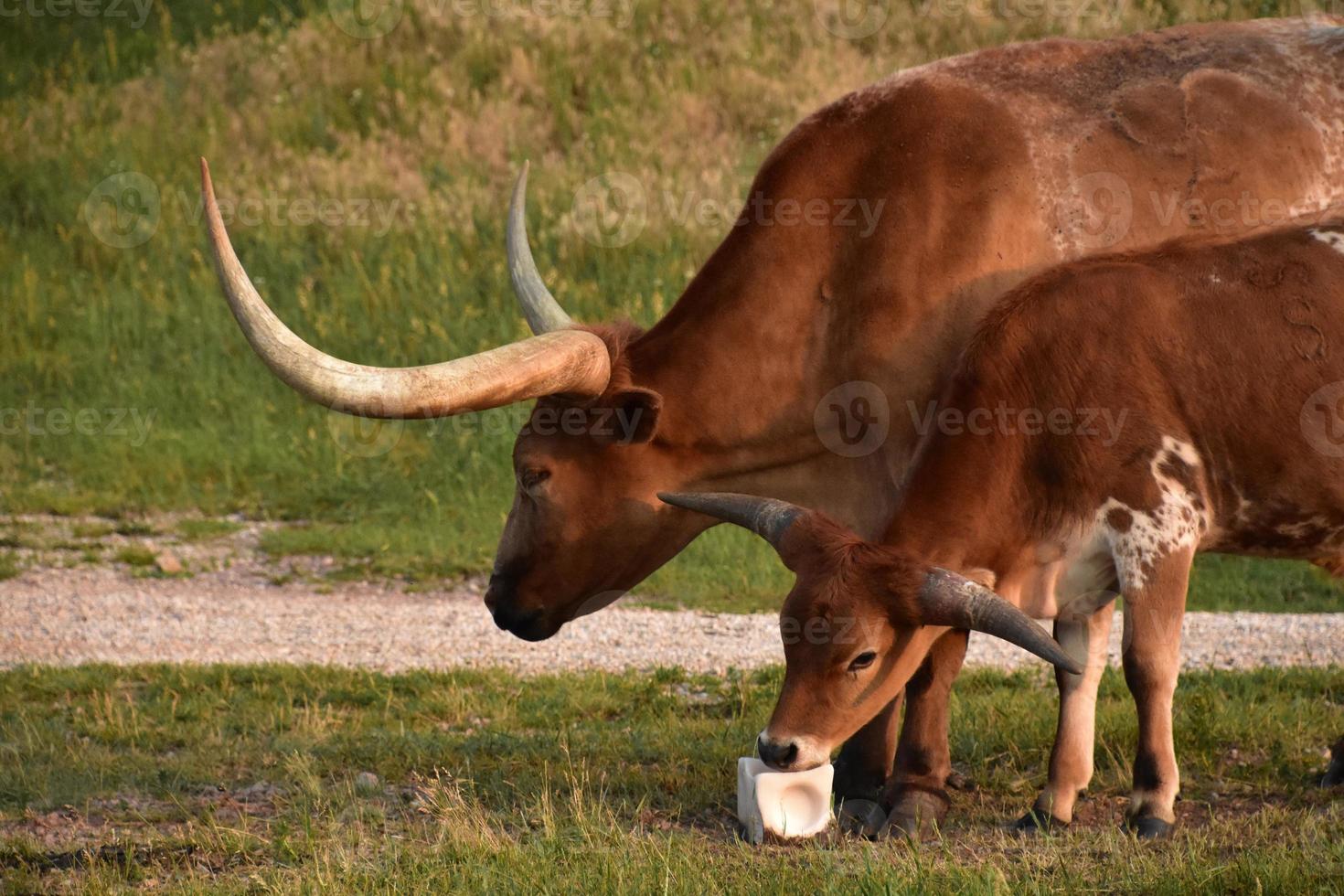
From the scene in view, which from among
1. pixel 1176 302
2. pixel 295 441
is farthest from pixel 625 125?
pixel 1176 302

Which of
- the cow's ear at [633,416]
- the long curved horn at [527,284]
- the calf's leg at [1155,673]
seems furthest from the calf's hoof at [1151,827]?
the long curved horn at [527,284]

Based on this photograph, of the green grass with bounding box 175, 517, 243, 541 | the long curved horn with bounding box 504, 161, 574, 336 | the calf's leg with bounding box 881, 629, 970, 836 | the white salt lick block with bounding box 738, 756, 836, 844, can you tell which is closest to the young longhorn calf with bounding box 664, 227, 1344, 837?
the white salt lick block with bounding box 738, 756, 836, 844

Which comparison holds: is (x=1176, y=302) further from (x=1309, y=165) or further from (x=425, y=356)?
(x=425, y=356)

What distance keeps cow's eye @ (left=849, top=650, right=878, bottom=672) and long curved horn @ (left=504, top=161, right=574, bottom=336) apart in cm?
188

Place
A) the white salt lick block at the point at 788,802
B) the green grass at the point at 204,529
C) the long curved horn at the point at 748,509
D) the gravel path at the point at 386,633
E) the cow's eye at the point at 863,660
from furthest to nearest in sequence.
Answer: the green grass at the point at 204,529
the gravel path at the point at 386,633
the long curved horn at the point at 748,509
the white salt lick block at the point at 788,802
the cow's eye at the point at 863,660

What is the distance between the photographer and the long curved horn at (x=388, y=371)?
5371 millimetres

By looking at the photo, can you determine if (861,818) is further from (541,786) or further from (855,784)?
(541,786)

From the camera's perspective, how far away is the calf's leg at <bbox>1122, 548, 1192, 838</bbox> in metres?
5.49

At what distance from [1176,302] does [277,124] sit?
12.4 meters

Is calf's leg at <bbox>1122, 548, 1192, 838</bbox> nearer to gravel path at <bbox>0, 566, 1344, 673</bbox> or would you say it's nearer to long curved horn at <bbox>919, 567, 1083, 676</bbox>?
long curved horn at <bbox>919, 567, 1083, 676</bbox>

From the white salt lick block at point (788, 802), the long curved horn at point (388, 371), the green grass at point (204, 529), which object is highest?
the long curved horn at point (388, 371)

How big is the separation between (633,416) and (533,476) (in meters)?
0.46

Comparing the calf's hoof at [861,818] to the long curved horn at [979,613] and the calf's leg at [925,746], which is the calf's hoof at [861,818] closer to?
the calf's leg at [925,746]

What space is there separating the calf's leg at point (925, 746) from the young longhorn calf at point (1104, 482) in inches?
11.7
